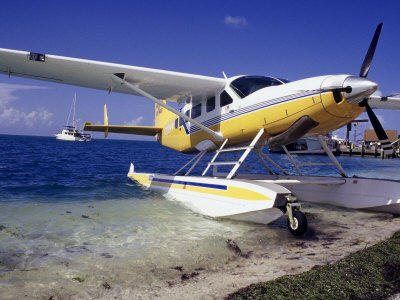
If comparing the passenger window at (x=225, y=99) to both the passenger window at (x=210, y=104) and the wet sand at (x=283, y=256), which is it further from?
the wet sand at (x=283, y=256)

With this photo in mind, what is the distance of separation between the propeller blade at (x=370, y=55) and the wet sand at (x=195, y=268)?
3.03 m

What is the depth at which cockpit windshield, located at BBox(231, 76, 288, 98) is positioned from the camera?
679 cm

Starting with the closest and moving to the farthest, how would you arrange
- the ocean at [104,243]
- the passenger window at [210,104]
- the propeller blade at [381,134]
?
the ocean at [104,243] < the propeller blade at [381,134] < the passenger window at [210,104]

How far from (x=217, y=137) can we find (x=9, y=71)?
17.6ft

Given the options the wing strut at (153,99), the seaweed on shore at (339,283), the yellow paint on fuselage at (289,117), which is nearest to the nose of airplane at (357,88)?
the yellow paint on fuselage at (289,117)

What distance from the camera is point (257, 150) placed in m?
8.48

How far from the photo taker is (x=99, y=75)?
24.2ft

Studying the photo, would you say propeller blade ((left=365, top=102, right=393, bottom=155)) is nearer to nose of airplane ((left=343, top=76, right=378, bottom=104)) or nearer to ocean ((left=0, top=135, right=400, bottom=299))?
nose of airplane ((left=343, top=76, right=378, bottom=104))

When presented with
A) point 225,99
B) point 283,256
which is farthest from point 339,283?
point 225,99

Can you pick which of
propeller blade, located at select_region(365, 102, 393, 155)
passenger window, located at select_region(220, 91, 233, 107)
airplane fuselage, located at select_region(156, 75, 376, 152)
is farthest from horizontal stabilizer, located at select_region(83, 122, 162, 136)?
propeller blade, located at select_region(365, 102, 393, 155)

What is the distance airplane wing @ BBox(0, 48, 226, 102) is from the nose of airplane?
10.4 ft

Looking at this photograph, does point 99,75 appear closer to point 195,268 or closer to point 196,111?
point 196,111

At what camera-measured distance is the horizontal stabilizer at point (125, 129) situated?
1024 centimetres

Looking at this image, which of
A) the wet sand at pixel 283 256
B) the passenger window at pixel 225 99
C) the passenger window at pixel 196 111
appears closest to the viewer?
the wet sand at pixel 283 256
